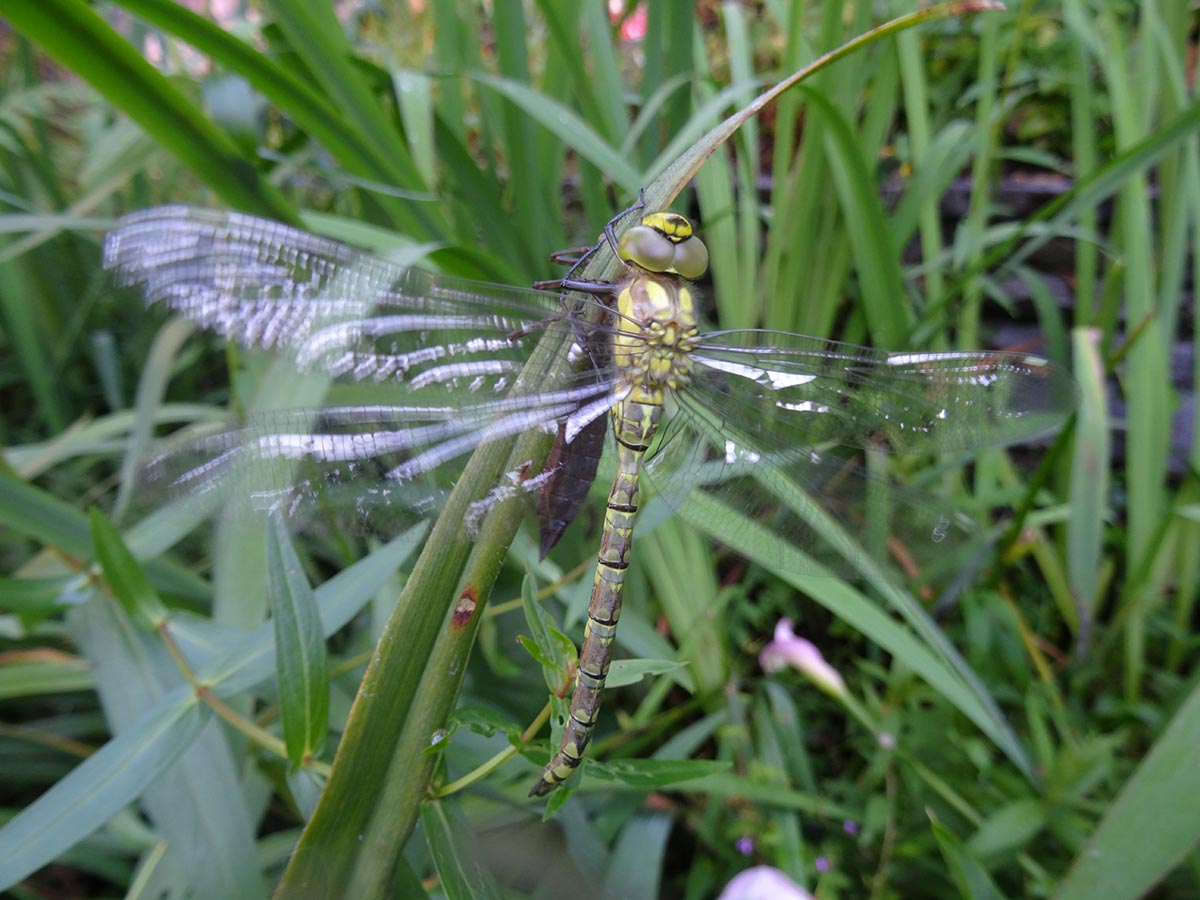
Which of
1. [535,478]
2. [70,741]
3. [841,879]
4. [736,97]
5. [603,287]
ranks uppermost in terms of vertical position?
[736,97]

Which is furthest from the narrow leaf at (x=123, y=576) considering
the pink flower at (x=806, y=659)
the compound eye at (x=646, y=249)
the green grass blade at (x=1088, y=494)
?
the green grass blade at (x=1088, y=494)

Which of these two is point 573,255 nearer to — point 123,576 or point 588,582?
point 588,582

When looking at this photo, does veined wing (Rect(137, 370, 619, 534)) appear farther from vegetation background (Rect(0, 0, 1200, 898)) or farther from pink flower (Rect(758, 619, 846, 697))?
pink flower (Rect(758, 619, 846, 697))

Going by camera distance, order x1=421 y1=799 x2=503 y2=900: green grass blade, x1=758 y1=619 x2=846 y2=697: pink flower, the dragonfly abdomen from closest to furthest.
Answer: x1=421 y1=799 x2=503 y2=900: green grass blade
the dragonfly abdomen
x1=758 y1=619 x2=846 y2=697: pink flower

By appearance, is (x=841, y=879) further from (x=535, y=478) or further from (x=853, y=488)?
(x=535, y=478)

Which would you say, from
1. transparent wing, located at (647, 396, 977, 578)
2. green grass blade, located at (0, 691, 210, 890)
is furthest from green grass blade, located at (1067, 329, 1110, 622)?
green grass blade, located at (0, 691, 210, 890)

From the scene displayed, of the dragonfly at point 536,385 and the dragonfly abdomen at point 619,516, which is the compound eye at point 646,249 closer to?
the dragonfly at point 536,385

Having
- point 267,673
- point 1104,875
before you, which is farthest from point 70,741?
point 1104,875
